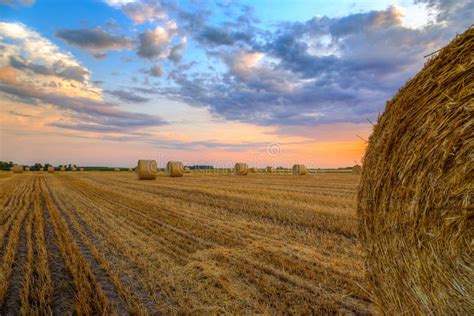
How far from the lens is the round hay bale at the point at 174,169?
3275 centimetres

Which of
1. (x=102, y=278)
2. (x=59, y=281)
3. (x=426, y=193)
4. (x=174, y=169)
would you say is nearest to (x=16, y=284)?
(x=59, y=281)

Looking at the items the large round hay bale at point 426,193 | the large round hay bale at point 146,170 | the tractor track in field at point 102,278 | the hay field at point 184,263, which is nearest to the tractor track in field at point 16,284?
the hay field at point 184,263

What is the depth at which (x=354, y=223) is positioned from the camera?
765cm

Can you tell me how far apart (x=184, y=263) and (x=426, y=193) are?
378 cm

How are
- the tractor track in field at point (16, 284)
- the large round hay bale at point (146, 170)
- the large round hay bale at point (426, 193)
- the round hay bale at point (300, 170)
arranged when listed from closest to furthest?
the large round hay bale at point (426, 193) → the tractor track in field at point (16, 284) → the large round hay bale at point (146, 170) → the round hay bale at point (300, 170)

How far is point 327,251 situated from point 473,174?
3.54m

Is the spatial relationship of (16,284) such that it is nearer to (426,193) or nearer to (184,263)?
(184,263)

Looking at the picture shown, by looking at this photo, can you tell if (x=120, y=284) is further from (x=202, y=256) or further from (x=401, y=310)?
(x=401, y=310)

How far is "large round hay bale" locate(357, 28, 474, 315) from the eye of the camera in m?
2.71

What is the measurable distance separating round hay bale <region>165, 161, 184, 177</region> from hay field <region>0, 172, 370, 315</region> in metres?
22.8

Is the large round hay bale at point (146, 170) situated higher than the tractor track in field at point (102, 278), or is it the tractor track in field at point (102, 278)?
the large round hay bale at point (146, 170)

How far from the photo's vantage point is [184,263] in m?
5.45

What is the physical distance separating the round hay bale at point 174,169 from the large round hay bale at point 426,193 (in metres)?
29.9

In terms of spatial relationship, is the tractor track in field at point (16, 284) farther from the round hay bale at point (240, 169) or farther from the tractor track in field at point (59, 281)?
the round hay bale at point (240, 169)
